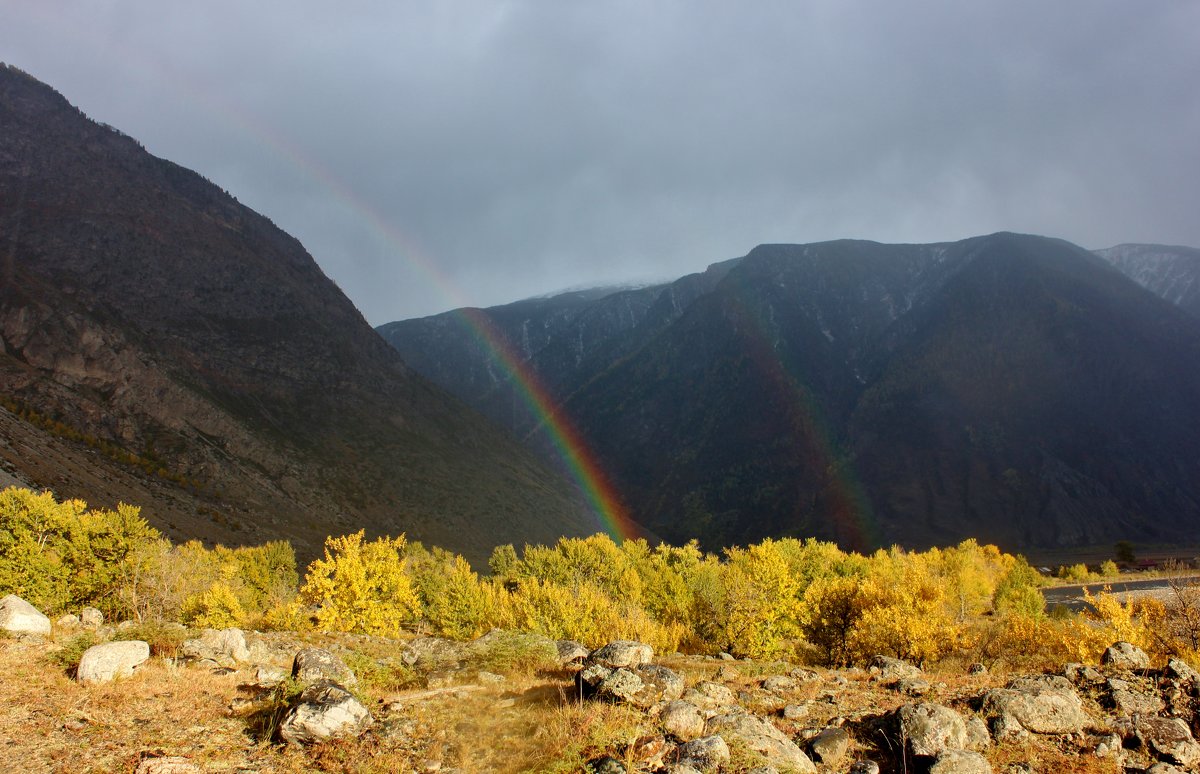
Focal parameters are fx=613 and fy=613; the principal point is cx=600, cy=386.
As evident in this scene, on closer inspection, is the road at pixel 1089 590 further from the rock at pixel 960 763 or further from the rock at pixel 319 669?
the rock at pixel 319 669

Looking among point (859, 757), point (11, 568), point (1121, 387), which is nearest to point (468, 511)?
point (11, 568)

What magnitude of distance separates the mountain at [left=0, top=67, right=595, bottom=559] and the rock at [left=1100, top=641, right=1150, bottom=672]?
61.7 meters

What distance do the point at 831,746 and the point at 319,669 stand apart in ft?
29.1

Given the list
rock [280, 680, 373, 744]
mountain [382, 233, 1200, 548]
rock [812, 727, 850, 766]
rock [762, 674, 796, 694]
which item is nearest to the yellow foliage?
rock [280, 680, 373, 744]

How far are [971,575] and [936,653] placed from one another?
134 ft

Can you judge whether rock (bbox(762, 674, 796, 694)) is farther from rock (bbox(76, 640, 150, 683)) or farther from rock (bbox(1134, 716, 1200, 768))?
rock (bbox(76, 640, 150, 683))

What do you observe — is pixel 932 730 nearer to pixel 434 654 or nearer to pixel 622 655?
pixel 622 655

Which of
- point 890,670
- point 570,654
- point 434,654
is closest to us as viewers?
point 570,654

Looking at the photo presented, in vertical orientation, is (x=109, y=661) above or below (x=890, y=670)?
above

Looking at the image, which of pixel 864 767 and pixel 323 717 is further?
pixel 864 767

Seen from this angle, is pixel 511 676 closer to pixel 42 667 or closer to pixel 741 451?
pixel 42 667

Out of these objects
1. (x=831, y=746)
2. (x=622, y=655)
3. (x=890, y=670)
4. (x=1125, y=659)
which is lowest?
(x=890, y=670)

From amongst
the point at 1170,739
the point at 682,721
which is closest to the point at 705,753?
the point at 682,721

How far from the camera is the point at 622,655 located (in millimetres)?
12289
